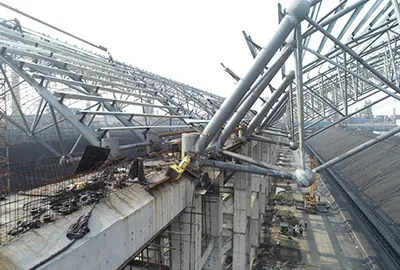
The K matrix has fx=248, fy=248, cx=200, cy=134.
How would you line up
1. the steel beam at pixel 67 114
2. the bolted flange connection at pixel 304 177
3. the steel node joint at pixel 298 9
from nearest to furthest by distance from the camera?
the steel node joint at pixel 298 9
the bolted flange connection at pixel 304 177
the steel beam at pixel 67 114

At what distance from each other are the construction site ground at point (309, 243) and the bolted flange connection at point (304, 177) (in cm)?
1723

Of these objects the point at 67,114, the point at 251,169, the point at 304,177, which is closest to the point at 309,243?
the point at 251,169

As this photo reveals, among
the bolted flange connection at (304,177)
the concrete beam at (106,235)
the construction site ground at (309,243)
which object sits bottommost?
the construction site ground at (309,243)

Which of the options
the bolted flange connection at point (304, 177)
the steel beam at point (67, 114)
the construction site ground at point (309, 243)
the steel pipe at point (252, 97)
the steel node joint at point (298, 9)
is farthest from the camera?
the construction site ground at point (309, 243)

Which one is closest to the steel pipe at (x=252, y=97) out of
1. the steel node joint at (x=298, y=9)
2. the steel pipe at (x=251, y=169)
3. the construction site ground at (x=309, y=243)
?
the steel pipe at (x=251, y=169)

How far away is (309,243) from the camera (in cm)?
2478

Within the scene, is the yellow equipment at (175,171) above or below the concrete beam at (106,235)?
above

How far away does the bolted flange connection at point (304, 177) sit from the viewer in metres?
7.12

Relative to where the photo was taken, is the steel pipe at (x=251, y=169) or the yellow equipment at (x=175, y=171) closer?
the yellow equipment at (x=175, y=171)

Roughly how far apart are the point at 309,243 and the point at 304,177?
2150cm

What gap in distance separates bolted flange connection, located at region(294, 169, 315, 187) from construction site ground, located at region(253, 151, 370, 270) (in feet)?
56.5

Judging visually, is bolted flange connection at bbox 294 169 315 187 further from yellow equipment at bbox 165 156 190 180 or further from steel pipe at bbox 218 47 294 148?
yellow equipment at bbox 165 156 190 180

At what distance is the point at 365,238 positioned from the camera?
23125mm

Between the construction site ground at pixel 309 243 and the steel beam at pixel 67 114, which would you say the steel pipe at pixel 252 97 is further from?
the construction site ground at pixel 309 243
